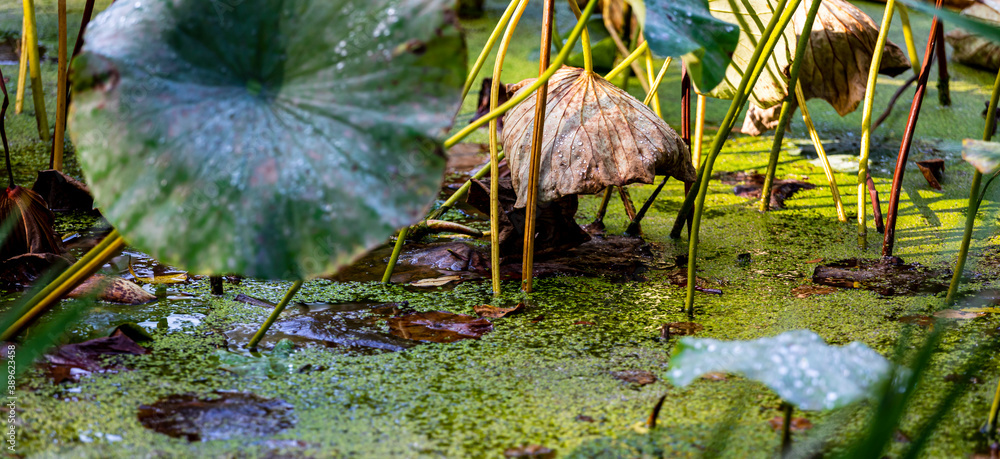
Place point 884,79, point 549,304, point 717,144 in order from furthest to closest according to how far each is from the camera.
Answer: point 884,79
point 549,304
point 717,144

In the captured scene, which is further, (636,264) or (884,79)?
(884,79)

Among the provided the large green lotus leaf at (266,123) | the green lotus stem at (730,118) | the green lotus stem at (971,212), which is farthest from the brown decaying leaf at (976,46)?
the large green lotus leaf at (266,123)

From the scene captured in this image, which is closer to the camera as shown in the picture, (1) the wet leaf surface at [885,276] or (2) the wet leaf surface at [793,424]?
(2) the wet leaf surface at [793,424]

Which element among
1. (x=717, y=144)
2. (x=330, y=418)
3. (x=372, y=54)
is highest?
(x=372, y=54)

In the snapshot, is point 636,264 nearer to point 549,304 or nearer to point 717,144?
point 549,304

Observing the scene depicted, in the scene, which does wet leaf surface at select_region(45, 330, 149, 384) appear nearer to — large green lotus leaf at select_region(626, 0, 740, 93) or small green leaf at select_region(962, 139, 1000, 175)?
large green lotus leaf at select_region(626, 0, 740, 93)

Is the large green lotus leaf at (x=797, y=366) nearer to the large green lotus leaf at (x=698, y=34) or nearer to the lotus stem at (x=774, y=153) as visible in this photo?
the large green lotus leaf at (x=698, y=34)

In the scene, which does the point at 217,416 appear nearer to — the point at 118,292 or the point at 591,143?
the point at 118,292

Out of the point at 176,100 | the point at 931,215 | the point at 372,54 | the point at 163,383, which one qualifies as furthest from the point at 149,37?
the point at 931,215
